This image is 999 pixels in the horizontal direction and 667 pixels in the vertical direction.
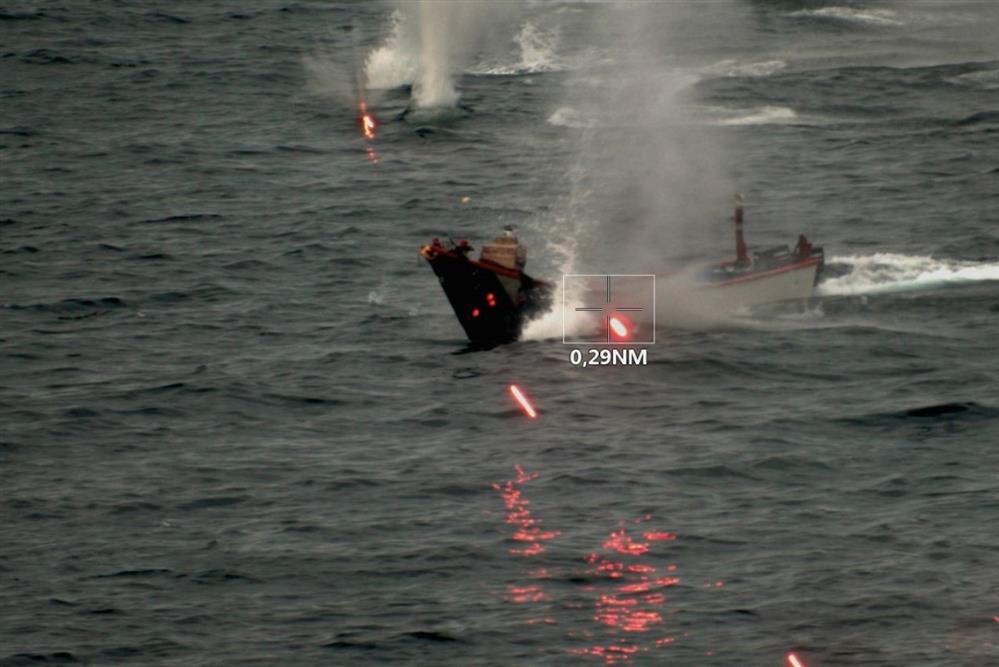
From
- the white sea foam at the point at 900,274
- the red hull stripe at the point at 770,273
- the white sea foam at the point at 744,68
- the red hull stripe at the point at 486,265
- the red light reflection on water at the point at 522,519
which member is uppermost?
the white sea foam at the point at 744,68

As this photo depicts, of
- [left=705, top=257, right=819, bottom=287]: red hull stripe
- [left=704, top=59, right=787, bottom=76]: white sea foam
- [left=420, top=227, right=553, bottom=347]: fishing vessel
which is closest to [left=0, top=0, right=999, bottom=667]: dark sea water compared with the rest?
[left=704, top=59, right=787, bottom=76]: white sea foam

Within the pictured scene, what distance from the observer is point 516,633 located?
49.1 meters

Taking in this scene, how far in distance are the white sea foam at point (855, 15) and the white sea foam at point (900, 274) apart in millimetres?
49321

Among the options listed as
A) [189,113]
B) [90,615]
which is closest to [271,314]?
[90,615]

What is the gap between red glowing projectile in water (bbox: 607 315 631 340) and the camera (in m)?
74.2

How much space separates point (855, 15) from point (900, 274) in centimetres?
5450

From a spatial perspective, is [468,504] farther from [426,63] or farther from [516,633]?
[426,63]

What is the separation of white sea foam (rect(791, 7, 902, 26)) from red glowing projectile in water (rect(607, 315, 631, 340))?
58.5 meters

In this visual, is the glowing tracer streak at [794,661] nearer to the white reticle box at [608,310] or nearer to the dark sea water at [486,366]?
the dark sea water at [486,366]

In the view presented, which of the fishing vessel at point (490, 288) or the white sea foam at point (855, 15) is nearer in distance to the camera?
the fishing vessel at point (490, 288)

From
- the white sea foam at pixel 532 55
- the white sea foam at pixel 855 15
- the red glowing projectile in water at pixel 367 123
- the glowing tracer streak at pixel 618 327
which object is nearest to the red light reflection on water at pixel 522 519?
the glowing tracer streak at pixel 618 327

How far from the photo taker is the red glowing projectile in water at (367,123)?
106 meters

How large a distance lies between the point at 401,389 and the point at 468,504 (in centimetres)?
1115

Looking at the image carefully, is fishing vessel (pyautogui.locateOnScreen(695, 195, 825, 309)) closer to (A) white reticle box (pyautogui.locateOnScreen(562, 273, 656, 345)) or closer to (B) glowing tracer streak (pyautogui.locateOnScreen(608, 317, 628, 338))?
(A) white reticle box (pyautogui.locateOnScreen(562, 273, 656, 345))
